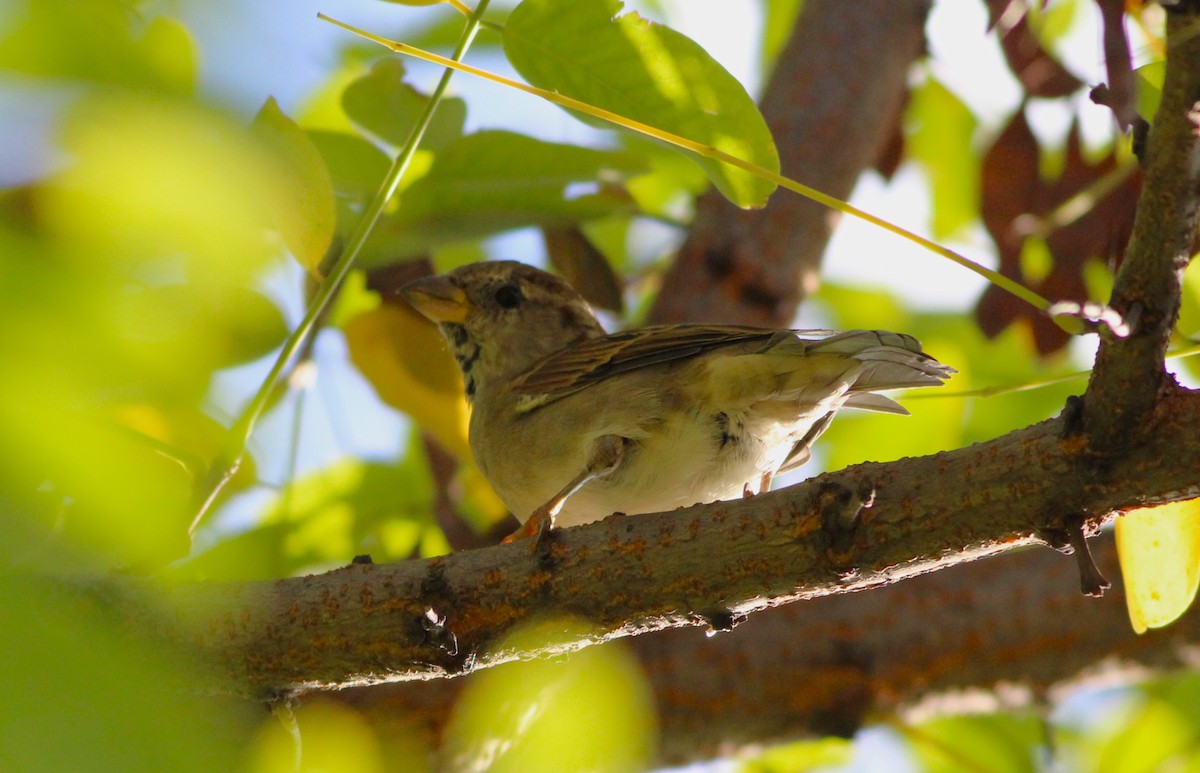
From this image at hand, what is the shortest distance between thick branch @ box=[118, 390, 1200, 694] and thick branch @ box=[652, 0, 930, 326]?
2551mm

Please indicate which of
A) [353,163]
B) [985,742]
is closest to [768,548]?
[353,163]

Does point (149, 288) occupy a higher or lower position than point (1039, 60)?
lower

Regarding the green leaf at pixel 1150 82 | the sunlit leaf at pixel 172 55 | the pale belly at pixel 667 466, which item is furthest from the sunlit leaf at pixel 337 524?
the green leaf at pixel 1150 82

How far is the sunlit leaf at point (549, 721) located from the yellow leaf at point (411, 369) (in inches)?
34.1

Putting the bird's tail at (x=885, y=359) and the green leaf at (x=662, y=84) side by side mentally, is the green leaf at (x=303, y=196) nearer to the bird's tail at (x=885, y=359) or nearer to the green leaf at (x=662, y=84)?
the green leaf at (x=662, y=84)

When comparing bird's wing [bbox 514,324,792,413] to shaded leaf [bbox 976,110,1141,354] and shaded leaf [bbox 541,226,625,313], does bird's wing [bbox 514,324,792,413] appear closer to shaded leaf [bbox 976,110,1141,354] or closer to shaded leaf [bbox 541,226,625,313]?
shaded leaf [bbox 541,226,625,313]

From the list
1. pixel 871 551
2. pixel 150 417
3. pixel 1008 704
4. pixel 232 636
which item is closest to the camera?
pixel 871 551

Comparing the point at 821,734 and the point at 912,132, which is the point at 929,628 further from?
the point at 912,132

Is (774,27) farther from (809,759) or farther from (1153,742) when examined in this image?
(1153,742)

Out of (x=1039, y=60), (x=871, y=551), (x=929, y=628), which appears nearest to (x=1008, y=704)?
(x=929, y=628)

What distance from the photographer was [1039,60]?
3896 millimetres

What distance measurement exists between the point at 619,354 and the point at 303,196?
168cm

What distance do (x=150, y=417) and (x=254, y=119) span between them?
6.38 ft

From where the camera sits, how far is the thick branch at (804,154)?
4.95 metres
